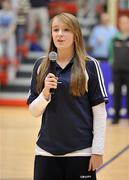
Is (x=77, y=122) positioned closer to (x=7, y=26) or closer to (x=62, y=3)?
(x=7, y=26)

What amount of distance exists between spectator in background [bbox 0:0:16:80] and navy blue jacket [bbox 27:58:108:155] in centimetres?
977

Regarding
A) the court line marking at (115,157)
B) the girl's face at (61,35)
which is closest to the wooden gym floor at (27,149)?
the court line marking at (115,157)

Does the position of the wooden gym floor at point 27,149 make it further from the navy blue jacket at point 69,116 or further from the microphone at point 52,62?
the microphone at point 52,62

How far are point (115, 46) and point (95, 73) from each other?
23.3 feet

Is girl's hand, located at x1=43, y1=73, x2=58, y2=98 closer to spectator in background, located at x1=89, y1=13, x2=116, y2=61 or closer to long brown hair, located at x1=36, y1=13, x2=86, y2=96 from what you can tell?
long brown hair, located at x1=36, y1=13, x2=86, y2=96

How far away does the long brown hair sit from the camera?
309cm

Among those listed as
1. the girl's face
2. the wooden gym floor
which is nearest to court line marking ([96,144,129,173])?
the wooden gym floor

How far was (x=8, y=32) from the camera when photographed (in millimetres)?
12766

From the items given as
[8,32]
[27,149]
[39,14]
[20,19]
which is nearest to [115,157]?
[27,149]

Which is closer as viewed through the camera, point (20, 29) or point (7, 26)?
point (7, 26)

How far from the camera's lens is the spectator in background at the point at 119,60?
10.2m

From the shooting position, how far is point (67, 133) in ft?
10.3

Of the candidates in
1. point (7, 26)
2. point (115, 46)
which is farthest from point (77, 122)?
point (7, 26)

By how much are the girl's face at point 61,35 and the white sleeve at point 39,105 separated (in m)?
0.32
